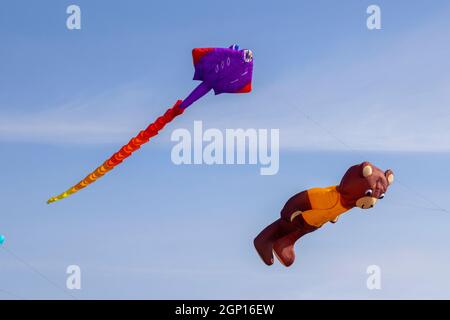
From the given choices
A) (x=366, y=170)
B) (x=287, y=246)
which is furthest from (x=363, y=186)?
(x=287, y=246)

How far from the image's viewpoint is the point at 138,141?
67.8 ft

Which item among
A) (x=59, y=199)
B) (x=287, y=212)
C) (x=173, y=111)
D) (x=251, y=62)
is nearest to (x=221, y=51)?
(x=251, y=62)

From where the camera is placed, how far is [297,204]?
1977 cm

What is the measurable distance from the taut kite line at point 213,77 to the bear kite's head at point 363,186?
3.26 m

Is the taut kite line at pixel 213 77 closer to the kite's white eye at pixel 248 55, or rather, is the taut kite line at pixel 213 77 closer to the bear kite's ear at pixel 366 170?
the kite's white eye at pixel 248 55

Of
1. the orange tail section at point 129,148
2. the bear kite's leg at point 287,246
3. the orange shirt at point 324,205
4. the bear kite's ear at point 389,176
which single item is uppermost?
the orange tail section at point 129,148

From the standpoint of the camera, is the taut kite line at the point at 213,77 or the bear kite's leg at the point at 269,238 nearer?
the taut kite line at the point at 213,77

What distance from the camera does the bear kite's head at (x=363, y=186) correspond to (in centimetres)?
1919

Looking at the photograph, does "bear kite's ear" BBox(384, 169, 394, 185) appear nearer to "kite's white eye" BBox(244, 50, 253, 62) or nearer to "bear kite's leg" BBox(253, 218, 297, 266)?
"bear kite's leg" BBox(253, 218, 297, 266)

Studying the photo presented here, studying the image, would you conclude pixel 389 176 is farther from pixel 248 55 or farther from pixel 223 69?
pixel 223 69

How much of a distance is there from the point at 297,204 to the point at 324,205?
67cm

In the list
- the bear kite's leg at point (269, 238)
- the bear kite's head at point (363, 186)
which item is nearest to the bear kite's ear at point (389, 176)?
the bear kite's head at point (363, 186)

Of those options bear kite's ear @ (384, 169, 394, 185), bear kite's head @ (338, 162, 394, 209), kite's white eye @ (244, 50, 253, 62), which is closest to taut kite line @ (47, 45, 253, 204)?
kite's white eye @ (244, 50, 253, 62)
